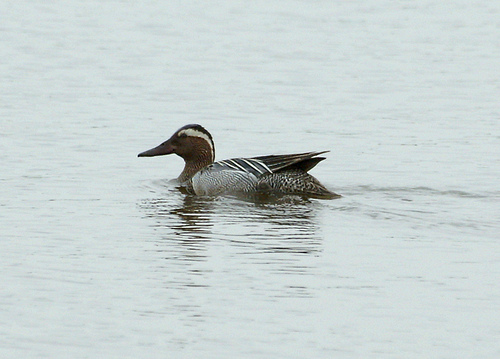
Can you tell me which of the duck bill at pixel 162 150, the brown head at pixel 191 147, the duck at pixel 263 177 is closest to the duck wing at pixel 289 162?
the duck at pixel 263 177

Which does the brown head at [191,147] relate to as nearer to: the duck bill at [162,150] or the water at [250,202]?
the duck bill at [162,150]

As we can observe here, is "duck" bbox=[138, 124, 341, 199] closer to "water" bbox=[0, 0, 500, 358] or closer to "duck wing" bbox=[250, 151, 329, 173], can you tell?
"duck wing" bbox=[250, 151, 329, 173]

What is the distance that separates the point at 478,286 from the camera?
28.9ft

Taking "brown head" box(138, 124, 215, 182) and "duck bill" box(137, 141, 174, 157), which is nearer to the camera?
"duck bill" box(137, 141, 174, 157)

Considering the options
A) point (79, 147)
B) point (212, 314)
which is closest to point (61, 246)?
point (212, 314)

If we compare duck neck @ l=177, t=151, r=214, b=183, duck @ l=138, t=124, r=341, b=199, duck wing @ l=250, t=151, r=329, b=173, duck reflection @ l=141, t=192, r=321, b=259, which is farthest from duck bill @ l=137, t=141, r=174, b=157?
duck wing @ l=250, t=151, r=329, b=173

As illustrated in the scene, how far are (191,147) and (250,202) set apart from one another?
1.94 metres

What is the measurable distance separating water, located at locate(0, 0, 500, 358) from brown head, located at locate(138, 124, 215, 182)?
0.38 metres

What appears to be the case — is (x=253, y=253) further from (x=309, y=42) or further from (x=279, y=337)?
(x=309, y=42)

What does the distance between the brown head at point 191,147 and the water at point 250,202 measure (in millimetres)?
381

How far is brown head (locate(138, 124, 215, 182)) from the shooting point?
14.4m

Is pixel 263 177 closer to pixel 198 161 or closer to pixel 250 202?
pixel 250 202

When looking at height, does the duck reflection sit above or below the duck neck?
below

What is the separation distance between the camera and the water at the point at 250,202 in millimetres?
7789
